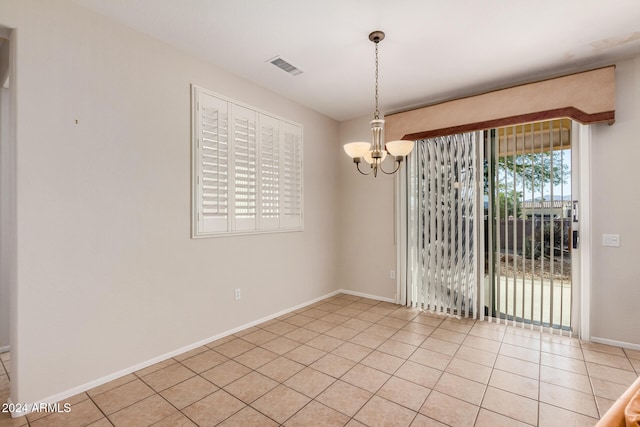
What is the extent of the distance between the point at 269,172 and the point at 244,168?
1.31 feet

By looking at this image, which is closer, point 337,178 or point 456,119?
point 456,119

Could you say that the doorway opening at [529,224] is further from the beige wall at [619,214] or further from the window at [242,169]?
the window at [242,169]

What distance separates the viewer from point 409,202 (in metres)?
4.17

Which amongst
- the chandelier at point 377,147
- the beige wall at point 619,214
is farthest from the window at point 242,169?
the beige wall at point 619,214

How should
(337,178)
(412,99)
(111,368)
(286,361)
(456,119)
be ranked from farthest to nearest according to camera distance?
(337,178)
(412,99)
(456,119)
(286,361)
(111,368)

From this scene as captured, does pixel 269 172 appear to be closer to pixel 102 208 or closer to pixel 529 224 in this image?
pixel 102 208

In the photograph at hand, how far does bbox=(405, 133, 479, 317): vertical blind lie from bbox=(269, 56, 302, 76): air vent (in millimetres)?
1915

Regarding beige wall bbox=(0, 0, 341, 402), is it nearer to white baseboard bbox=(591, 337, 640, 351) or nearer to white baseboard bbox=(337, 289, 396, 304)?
white baseboard bbox=(337, 289, 396, 304)

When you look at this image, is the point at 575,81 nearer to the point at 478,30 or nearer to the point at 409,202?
the point at 478,30

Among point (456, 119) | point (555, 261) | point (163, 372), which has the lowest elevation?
point (163, 372)

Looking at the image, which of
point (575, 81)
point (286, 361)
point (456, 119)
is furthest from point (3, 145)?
point (575, 81)

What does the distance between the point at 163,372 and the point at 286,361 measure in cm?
101

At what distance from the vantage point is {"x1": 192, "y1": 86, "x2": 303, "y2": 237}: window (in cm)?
294

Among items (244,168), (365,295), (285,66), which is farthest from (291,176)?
(365,295)
